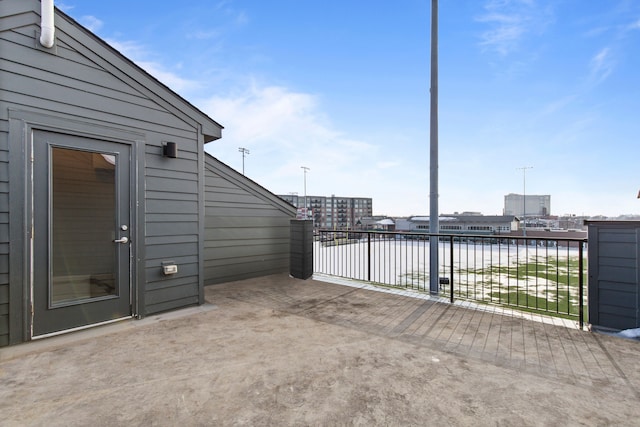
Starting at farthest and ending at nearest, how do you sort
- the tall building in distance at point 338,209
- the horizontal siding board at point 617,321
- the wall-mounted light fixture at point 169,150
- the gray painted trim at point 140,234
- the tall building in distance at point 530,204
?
the tall building in distance at point 338,209
the tall building in distance at point 530,204
the wall-mounted light fixture at point 169,150
the gray painted trim at point 140,234
the horizontal siding board at point 617,321

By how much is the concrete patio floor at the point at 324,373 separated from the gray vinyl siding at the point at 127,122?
2.04 feet

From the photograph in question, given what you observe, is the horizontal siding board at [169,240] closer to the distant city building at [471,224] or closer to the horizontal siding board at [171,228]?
the horizontal siding board at [171,228]

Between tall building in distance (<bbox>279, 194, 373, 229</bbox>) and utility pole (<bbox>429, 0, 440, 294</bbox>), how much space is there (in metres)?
73.6

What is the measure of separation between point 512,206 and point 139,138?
62.7 m

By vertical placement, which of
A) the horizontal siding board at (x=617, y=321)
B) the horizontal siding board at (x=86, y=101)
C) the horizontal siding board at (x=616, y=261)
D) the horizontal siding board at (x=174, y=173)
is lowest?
the horizontal siding board at (x=617, y=321)

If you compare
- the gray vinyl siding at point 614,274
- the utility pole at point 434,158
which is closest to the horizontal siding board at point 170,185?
the utility pole at point 434,158

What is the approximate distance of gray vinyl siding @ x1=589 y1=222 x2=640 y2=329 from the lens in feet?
8.17

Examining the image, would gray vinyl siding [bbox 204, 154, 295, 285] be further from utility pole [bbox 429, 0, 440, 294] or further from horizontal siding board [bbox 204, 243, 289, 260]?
utility pole [bbox 429, 0, 440, 294]

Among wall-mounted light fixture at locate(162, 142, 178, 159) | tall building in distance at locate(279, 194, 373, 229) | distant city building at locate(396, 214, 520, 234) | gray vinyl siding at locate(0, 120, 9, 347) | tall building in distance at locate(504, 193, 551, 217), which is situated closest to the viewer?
gray vinyl siding at locate(0, 120, 9, 347)

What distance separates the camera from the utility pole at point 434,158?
3.96m

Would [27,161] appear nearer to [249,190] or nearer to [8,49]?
[8,49]

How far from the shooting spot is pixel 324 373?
188 centimetres

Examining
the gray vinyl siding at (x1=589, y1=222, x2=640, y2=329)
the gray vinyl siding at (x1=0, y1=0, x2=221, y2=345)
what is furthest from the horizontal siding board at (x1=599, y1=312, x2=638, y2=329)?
the gray vinyl siding at (x1=0, y1=0, x2=221, y2=345)

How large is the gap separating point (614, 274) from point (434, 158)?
2.29 meters
